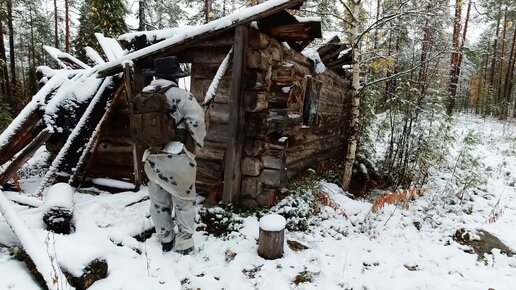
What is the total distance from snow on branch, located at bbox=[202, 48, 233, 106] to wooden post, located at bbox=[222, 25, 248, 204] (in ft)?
0.46

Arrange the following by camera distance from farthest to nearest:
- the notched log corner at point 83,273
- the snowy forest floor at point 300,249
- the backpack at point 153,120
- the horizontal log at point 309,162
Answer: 1. the horizontal log at point 309,162
2. the backpack at point 153,120
3. the snowy forest floor at point 300,249
4. the notched log corner at point 83,273

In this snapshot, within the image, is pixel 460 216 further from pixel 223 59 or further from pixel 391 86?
pixel 223 59

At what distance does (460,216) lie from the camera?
6.35 m

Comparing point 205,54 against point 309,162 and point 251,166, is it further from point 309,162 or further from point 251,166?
point 309,162

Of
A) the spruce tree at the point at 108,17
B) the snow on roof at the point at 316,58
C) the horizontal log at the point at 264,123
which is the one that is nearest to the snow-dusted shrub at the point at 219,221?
the horizontal log at the point at 264,123

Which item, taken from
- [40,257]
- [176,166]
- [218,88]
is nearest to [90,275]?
[40,257]

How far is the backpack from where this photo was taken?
3.81 metres

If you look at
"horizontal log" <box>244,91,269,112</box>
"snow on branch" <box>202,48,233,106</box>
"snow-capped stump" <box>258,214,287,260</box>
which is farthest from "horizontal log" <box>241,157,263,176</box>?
"snow-capped stump" <box>258,214,287,260</box>

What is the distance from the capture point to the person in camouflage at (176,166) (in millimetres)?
3990

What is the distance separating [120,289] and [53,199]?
173cm

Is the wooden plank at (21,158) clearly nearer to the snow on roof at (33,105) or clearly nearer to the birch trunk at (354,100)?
the snow on roof at (33,105)

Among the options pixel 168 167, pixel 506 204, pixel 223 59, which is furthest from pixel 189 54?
pixel 506 204

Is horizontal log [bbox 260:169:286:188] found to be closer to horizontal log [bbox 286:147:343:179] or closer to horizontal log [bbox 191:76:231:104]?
horizontal log [bbox 286:147:343:179]

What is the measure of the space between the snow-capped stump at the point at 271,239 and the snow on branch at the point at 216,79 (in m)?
2.05
